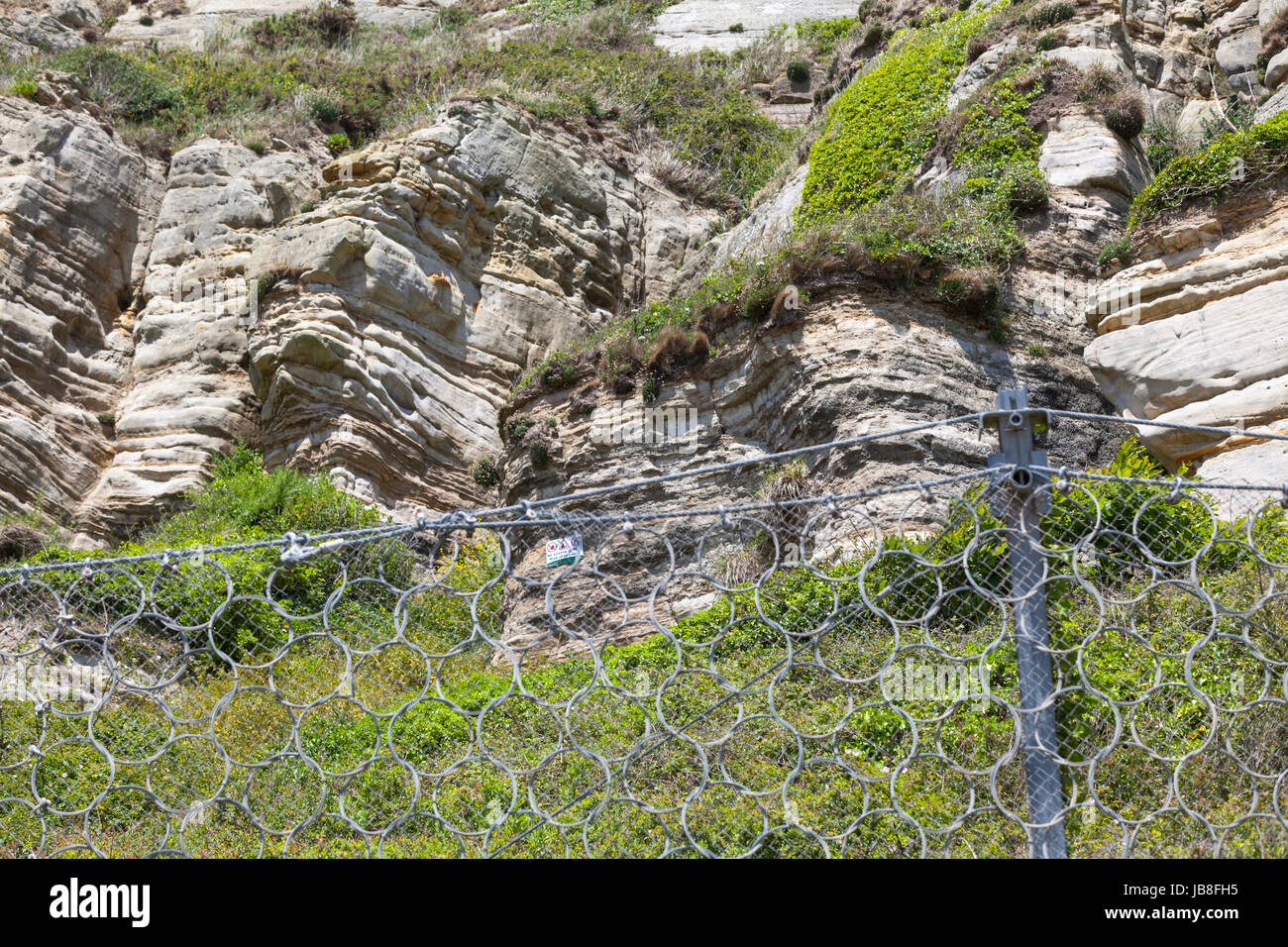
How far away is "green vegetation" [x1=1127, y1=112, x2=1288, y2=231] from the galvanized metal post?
6.79m

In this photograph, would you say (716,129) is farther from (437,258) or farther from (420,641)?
(420,641)

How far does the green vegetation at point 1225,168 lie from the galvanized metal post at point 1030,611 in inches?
267

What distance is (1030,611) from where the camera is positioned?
436 cm

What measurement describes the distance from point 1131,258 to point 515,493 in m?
6.66

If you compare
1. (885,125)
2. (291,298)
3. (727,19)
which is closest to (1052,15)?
(885,125)

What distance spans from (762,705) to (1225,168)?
6830 millimetres

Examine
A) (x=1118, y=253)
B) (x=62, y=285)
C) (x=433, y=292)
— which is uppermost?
(x=62, y=285)

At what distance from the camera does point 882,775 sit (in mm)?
5738

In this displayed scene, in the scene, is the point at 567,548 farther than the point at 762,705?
No

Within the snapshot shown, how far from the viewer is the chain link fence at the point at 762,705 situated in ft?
15.0

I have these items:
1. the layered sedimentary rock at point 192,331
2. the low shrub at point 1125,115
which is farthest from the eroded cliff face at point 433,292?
the low shrub at point 1125,115

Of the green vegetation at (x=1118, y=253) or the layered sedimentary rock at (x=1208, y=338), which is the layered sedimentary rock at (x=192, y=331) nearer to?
the green vegetation at (x=1118, y=253)

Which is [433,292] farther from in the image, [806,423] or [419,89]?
[419,89]
